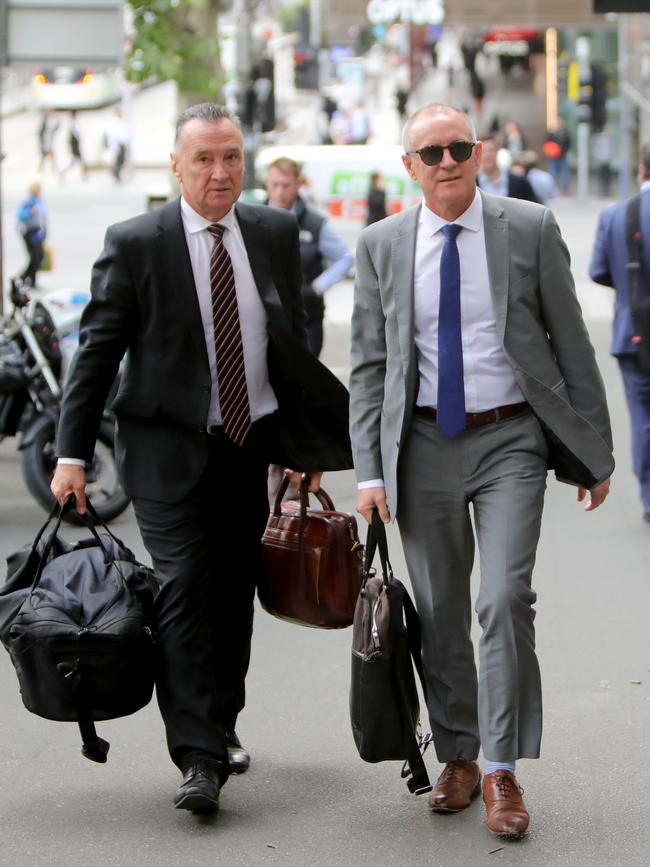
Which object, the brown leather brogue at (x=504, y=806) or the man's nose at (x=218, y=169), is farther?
the man's nose at (x=218, y=169)

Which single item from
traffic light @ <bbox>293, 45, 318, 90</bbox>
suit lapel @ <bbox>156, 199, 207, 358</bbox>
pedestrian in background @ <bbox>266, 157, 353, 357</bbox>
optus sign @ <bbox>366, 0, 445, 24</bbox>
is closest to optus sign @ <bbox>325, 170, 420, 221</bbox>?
optus sign @ <bbox>366, 0, 445, 24</bbox>

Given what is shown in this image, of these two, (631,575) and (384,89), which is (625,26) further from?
(384,89)

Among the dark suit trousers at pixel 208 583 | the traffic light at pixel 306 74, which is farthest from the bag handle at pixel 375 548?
the traffic light at pixel 306 74

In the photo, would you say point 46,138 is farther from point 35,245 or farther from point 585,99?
point 35,245

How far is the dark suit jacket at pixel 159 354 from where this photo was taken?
478 cm

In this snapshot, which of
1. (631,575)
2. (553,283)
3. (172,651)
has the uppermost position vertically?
(553,283)

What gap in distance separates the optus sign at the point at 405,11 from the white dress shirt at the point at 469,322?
34.4 meters

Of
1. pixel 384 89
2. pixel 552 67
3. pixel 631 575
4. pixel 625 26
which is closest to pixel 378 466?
pixel 631 575

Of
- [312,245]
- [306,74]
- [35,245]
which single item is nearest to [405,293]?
[312,245]

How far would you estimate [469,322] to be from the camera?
182 inches

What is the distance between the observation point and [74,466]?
4809mm

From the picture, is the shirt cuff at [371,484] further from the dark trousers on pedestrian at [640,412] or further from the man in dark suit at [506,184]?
the man in dark suit at [506,184]

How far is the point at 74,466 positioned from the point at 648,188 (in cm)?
475

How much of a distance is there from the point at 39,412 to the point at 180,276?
458 cm
